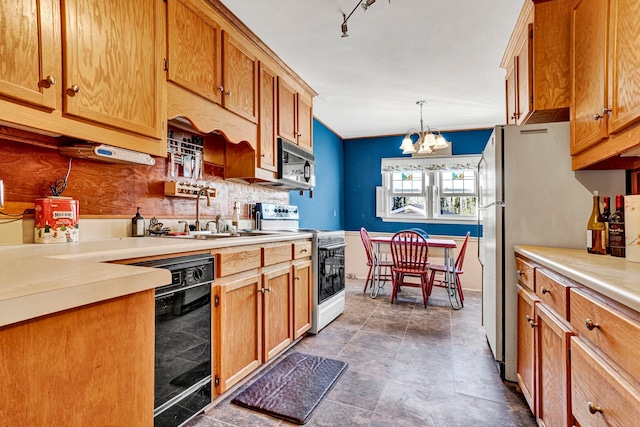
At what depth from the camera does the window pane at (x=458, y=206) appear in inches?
191

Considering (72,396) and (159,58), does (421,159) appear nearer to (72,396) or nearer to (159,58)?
(159,58)

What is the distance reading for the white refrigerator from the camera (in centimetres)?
179

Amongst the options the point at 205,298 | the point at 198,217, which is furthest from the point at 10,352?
the point at 198,217

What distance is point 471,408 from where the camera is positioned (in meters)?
1.70

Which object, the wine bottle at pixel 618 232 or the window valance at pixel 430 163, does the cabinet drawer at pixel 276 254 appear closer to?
the wine bottle at pixel 618 232

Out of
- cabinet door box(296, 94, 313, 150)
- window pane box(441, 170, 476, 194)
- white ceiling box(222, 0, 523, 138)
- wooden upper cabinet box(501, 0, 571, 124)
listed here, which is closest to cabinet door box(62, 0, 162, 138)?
white ceiling box(222, 0, 523, 138)

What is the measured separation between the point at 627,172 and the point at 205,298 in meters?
2.32

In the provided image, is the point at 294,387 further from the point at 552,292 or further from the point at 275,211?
the point at 275,211

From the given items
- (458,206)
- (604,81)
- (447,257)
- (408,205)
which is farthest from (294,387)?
(458,206)

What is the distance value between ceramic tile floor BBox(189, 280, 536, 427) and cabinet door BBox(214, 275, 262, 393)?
0.52 feet

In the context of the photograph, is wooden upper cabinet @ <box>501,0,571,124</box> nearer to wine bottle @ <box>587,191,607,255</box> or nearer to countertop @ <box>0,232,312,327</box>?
wine bottle @ <box>587,191,607,255</box>

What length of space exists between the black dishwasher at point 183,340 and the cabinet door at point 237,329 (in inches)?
3.3

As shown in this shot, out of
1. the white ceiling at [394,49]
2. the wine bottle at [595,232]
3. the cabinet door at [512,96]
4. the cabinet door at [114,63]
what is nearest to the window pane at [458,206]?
the white ceiling at [394,49]

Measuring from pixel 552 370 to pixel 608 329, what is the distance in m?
0.52
